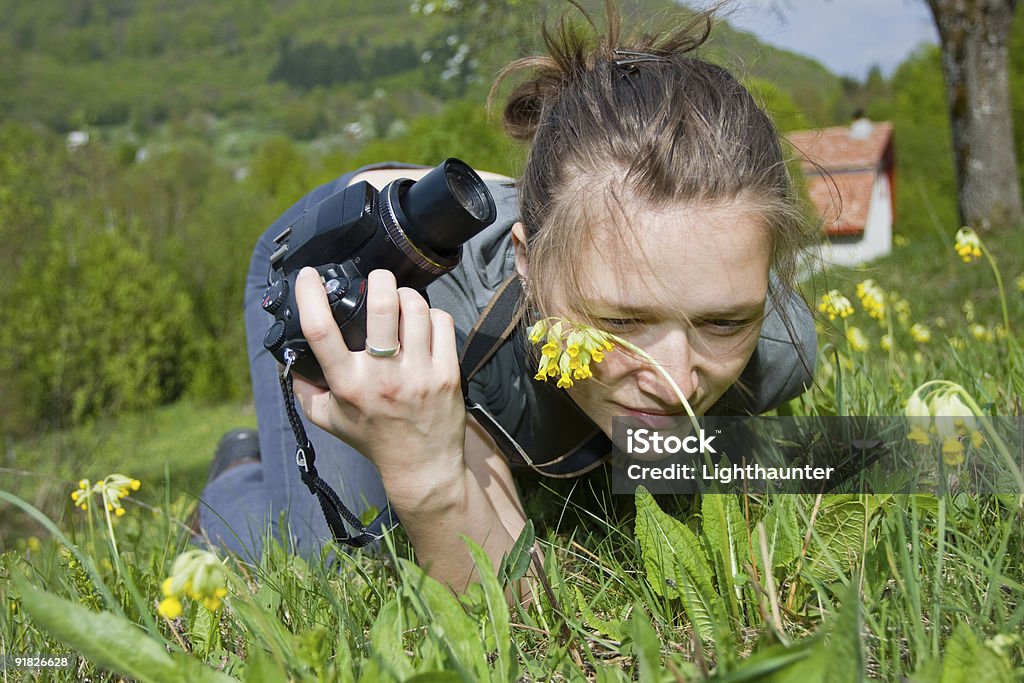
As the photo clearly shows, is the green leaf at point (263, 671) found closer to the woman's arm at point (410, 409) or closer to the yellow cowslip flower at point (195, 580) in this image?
the yellow cowslip flower at point (195, 580)

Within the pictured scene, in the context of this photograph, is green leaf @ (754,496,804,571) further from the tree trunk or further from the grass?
the tree trunk

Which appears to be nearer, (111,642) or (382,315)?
(111,642)

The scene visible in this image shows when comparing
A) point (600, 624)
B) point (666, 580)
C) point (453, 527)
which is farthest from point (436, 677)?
point (453, 527)

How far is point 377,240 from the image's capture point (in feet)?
4.91

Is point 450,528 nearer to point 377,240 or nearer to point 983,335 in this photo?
point 377,240

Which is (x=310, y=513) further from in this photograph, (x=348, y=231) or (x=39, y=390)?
(x=39, y=390)

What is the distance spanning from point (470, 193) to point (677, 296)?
1.37 feet

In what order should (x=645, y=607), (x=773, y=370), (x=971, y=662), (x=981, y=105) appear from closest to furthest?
(x=971, y=662), (x=645, y=607), (x=773, y=370), (x=981, y=105)

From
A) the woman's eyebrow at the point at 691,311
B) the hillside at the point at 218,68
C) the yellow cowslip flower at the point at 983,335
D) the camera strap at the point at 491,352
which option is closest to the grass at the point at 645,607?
the camera strap at the point at 491,352

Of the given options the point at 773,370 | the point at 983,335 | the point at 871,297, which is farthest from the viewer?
the point at 983,335

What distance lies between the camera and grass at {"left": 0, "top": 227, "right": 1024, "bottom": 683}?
89cm

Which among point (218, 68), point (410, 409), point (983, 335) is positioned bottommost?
point (983, 335)

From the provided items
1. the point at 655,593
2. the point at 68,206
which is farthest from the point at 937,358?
the point at 68,206

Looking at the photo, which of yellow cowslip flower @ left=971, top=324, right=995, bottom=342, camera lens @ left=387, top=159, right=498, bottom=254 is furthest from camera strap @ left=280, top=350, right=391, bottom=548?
yellow cowslip flower @ left=971, top=324, right=995, bottom=342
